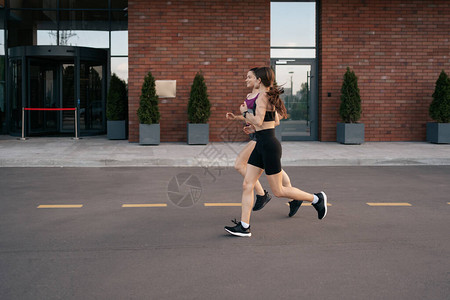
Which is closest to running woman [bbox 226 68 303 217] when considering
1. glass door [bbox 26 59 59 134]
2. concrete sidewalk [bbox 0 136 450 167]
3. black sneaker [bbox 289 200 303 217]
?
black sneaker [bbox 289 200 303 217]

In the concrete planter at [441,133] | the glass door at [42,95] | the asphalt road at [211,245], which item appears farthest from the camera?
the glass door at [42,95]

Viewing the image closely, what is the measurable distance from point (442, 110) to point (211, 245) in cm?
1309

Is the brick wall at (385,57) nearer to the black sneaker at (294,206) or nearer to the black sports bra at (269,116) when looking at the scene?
the black sneaker at (294,206)

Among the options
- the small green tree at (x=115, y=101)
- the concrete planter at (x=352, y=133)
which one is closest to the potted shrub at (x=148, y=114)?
the small green tree at (x=115, y=101)

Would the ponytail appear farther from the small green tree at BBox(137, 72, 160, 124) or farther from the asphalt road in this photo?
the small green tree at BBox(137, 72, 160, 124)

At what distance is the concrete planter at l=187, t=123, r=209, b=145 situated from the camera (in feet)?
53.0

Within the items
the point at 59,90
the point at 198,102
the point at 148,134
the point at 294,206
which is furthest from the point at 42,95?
the point at 294,206

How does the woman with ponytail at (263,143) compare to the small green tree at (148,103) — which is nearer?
the woman with ponytail at (263,143)

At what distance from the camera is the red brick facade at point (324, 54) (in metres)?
17.1

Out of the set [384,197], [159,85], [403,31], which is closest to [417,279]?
[384,197]

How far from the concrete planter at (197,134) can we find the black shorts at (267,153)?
10186 mm

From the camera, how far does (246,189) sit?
19.5 feet

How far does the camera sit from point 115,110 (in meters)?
18.1

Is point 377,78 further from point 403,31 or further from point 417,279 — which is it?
point 417,279
